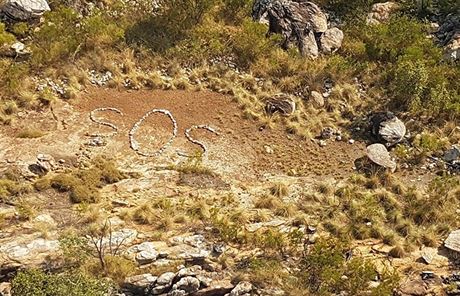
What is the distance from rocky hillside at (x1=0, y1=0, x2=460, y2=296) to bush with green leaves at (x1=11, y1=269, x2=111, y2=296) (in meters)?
0.05

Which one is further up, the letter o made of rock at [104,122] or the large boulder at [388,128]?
the large boulder at [388,128]

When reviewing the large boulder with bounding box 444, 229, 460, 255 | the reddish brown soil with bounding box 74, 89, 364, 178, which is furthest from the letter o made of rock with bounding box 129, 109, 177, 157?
the large boulder with bounding box 444, 229, 460, 255

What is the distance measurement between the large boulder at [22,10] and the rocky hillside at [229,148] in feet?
0.18

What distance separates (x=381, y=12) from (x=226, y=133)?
1252 cm

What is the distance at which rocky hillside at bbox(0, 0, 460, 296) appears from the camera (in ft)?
46.0

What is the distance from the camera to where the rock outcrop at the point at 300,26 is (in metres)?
25.2

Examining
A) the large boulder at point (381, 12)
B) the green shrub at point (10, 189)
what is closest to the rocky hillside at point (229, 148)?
the green shrub at point (10, 189)

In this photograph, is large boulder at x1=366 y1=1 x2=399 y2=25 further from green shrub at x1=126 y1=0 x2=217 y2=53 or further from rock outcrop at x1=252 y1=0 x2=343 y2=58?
green shrub at x1=126 y1=0 x2=217 y2=53

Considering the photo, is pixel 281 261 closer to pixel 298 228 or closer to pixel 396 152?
pixel 298 228

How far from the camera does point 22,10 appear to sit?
74.1 feet

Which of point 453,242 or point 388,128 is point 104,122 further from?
point 453,242

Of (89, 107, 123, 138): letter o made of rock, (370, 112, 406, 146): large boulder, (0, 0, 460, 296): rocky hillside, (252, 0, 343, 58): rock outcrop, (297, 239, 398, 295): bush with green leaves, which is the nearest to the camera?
(297, 239, 398, 295): bush with green leaves

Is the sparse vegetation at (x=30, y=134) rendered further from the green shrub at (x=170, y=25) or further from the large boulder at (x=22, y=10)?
the green shrub at (x=170, y=25)

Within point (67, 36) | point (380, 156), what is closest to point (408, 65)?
point (380, 156)
